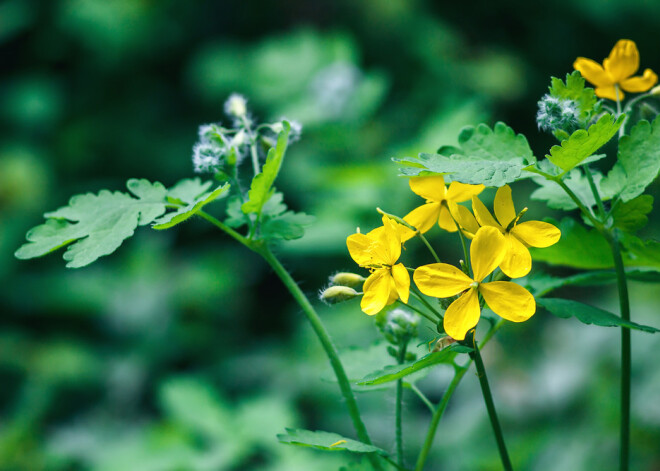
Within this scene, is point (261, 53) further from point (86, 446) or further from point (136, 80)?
point (86, 446)

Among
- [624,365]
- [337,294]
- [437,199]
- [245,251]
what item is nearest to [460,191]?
[437,199]

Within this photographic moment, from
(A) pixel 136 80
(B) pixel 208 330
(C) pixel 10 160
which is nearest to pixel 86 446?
(B) pixel 208 330

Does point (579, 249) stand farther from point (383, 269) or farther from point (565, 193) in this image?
point (383, 269)

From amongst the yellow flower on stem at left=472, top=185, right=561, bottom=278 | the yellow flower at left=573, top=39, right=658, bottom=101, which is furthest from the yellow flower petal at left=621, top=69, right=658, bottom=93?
the yellow flower on stem at left=472, top=185, right=561, bottom=278

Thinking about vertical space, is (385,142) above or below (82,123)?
below

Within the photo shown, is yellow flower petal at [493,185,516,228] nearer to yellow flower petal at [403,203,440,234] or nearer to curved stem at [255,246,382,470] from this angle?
yellow flower petal at [403,203,440,234]

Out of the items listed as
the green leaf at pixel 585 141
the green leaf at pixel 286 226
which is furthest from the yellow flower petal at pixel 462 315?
the green leaf at pixel 286 226
